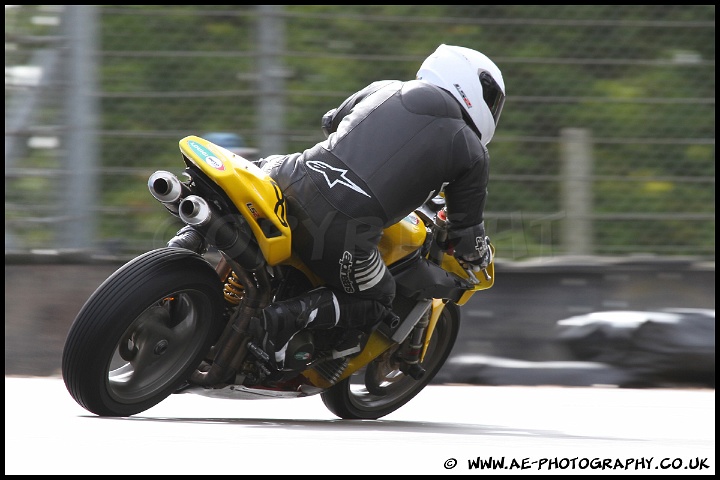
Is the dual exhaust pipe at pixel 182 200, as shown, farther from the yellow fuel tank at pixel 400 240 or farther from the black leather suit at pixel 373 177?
the yellow fuel tank at pixel 400 240

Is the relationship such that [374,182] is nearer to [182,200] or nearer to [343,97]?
[182,200]

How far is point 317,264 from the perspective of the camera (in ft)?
14.3

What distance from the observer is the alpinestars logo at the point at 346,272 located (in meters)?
4.29

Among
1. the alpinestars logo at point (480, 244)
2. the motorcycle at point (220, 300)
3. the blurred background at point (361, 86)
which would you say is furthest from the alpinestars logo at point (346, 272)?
the blurred background at point (361, 86)

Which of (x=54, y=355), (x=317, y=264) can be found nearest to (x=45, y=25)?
(x=54, y=355)

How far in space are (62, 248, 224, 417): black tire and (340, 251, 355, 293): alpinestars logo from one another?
0.49m

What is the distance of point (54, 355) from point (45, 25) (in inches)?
78.6

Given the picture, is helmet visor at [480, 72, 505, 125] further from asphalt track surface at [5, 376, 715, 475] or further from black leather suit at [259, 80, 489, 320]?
asphalt track surface at [5, 376, 715, 475]

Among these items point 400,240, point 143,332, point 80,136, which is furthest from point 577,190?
point 143,332

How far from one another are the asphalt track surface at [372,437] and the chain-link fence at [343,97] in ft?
3.94

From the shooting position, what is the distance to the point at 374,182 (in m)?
4.26

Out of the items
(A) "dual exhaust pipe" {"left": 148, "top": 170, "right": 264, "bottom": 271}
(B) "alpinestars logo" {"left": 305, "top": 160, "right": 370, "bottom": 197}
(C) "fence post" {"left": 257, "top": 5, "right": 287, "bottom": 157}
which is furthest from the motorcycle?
(C) "fence post" {"left": 257, "top": 5, "right": 287, "bottom": 157}

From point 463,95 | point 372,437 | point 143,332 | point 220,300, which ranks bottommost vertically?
point 372,437

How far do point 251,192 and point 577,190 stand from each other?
3.31 m
